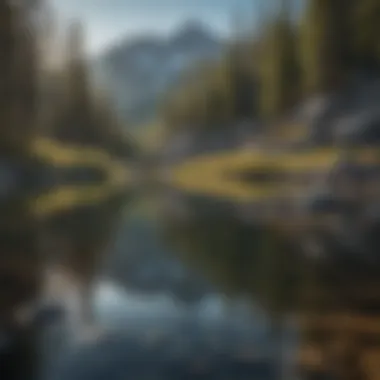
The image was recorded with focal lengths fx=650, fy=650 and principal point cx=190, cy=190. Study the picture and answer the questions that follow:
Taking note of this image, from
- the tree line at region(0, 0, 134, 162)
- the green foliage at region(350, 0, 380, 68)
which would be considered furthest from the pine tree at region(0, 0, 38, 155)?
the green foliage at region(350, 0, 380, 68)

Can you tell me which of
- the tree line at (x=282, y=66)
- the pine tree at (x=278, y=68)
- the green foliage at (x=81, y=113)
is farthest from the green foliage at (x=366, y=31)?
the green foliage at (x=81, y=113)

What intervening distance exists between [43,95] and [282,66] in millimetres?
883

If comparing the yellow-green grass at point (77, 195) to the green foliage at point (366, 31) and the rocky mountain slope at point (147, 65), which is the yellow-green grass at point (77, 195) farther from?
the green foliage at point (366, 31)

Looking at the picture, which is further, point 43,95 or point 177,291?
A: point 43,95

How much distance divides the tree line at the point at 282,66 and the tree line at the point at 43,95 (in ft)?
0.80

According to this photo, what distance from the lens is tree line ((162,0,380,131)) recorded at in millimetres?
2316

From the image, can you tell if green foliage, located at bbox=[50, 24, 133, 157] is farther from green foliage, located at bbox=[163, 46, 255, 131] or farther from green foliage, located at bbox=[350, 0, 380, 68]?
green foliage, located at bbox=[350, 0, 380, 68]

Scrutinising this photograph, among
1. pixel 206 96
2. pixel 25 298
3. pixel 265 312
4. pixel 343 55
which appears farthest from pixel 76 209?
pixel 343 55

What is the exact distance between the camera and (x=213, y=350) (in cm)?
216

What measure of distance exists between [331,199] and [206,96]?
580mm

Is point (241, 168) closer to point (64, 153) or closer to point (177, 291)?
point (177, 291)

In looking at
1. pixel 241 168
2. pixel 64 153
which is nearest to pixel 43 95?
pixel 64 153

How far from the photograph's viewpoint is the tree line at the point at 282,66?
2.32 m

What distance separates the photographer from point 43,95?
7.89 feet
